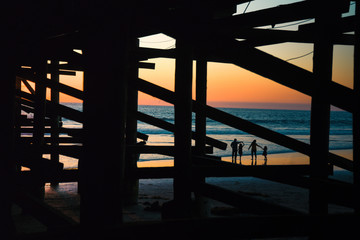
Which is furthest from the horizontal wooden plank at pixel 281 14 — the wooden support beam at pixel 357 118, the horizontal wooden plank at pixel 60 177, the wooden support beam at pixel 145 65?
the wooden support beam at pixel 145 65

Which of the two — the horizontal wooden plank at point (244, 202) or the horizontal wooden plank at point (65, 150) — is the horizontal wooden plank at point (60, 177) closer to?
the horizontal wooden plank at point (244, 202)

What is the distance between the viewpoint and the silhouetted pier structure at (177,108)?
1732 mm

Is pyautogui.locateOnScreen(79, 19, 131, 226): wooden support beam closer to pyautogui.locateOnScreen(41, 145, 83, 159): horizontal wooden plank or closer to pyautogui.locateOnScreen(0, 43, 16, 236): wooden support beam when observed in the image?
pyautogui.locateOnScreen(0, 43, 16, 236): wooden support beam

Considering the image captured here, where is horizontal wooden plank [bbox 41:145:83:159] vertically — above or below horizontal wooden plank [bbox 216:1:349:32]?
below

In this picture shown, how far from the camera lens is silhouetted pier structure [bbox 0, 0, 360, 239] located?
173cm

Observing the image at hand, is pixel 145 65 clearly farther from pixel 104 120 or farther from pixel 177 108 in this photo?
pixel 104 120

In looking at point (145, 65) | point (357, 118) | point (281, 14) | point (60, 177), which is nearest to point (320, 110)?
point (357, 118)

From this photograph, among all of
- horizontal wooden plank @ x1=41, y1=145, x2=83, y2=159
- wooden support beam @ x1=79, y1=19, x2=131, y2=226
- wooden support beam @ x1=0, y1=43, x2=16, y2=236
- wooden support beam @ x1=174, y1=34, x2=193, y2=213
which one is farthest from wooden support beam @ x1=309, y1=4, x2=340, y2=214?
horizontal wooden plank @ x1=41, y1=145, x2=83, y2=159

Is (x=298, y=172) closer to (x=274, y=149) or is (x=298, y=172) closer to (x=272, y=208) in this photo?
(x=272, y=208)

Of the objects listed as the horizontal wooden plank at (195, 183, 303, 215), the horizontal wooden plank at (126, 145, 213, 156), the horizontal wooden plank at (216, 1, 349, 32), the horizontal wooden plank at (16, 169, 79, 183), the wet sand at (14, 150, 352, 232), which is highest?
the horizontal wooden plank at (216, 1, 349, 32)

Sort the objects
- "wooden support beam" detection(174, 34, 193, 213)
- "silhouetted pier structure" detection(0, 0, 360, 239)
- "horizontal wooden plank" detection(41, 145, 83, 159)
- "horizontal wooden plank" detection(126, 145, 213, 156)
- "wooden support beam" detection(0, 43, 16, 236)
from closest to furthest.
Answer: "silhouetted pier structure" detection(0, 0, 360, 239), "wooden support beam" detection(0, 43, 16, 236), "wooden support beam" detection(174, 34, 193, 213), "horizontal wooden plank" detection(41, 145, 83, 159), "horizontal wooden plank" detection(126, 145, 213, 156)

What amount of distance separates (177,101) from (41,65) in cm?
396

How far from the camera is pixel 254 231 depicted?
5.59 ft

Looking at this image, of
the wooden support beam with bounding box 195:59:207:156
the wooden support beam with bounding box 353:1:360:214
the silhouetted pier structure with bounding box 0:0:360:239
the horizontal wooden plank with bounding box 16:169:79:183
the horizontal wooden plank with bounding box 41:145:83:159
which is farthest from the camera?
the wooden support beam with bounding box 195:59:207:156
